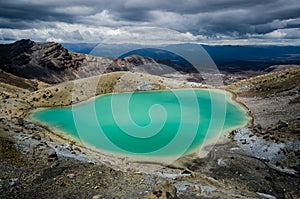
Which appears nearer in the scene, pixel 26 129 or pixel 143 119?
pixel 26 129

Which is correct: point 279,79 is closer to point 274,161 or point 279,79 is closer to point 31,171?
point 274,161

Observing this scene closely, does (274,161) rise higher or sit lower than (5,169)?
lower

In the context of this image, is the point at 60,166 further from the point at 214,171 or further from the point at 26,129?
the point at 26,129

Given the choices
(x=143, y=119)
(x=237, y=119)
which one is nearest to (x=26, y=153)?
(x=143, y=119)

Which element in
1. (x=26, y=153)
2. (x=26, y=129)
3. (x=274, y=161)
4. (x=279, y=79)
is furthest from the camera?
(x=279, y=79)

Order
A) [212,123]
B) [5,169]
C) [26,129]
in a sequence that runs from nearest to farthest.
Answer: [5,169], [26,129], [212,123]

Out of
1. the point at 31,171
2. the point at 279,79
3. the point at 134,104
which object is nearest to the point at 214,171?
the point at 31,171
